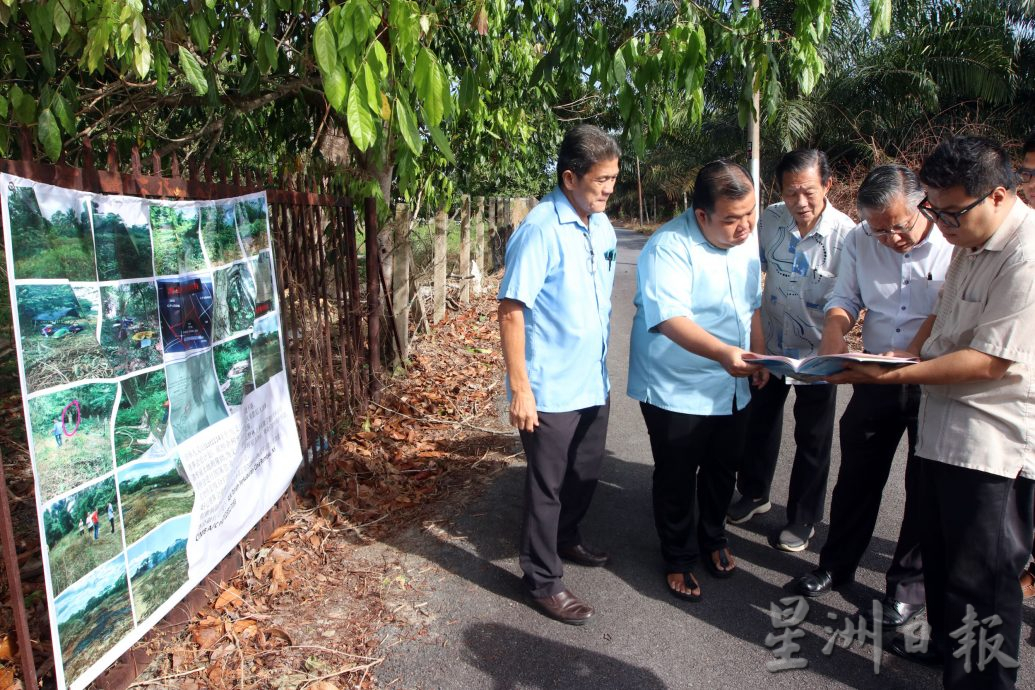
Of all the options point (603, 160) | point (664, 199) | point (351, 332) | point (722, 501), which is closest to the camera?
point (603, 160)

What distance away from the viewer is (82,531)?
7.47ft

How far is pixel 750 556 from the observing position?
3670 millimetres

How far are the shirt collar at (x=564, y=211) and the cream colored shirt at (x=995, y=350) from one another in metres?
1.38

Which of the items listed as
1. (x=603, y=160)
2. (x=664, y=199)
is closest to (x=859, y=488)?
(x=603, y=160)

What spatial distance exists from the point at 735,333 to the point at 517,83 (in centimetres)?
550

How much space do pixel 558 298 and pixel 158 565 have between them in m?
1.81

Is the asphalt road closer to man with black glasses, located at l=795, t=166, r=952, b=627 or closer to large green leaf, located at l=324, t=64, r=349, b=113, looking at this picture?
man with black glasses, located at l=795, t=166, r=952, b=627

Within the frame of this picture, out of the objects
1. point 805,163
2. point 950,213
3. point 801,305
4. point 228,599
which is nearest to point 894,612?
point 801,305

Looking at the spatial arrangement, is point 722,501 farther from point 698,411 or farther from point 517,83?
point 517,83

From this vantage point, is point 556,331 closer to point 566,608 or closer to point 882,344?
point 566,608

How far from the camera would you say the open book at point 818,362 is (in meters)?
2.52

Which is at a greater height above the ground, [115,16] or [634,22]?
[634,22]

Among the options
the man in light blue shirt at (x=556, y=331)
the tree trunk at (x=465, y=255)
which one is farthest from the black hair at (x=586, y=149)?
the tree trunk at (x=465, y=255)

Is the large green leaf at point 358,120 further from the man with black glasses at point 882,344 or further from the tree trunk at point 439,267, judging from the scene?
the tree trunk at point 439,267
